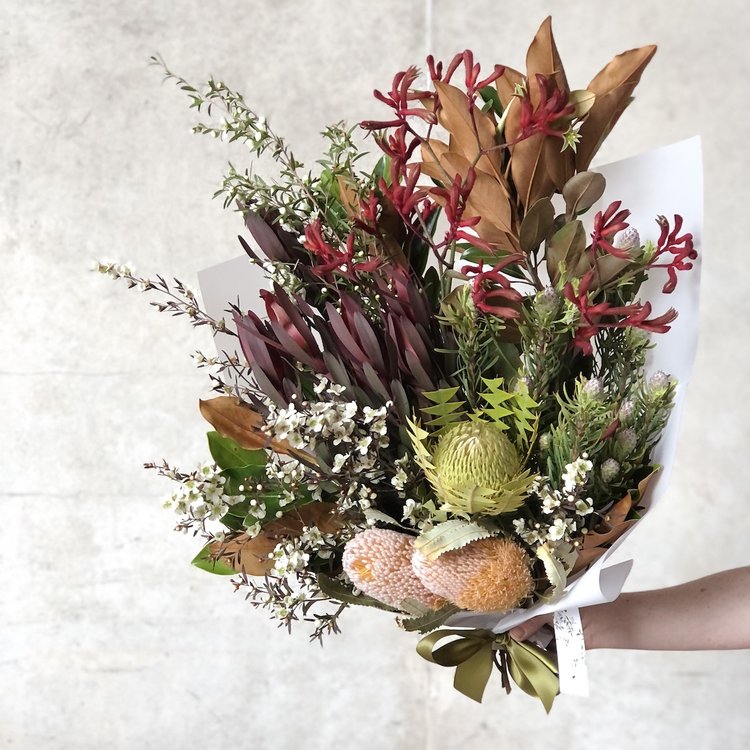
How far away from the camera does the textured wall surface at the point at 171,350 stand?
6.27 ft

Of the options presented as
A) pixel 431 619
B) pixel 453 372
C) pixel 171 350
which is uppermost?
pixel 171 350

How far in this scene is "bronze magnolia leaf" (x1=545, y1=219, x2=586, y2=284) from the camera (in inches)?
27.1

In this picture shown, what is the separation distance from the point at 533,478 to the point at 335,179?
33 centimetres

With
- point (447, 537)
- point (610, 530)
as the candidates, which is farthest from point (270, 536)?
point (610, 530)

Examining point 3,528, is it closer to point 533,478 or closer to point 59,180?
point 59,180

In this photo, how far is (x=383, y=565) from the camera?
68 centimetres

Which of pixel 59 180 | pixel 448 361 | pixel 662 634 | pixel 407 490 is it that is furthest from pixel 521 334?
pixel 59 180

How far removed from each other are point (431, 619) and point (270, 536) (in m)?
0.17

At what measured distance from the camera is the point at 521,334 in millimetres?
702

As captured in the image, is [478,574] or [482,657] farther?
[482,657]

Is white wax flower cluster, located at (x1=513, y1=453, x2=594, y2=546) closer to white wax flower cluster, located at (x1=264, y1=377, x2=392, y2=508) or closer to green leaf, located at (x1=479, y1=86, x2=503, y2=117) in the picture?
white wax flower cluster, located at (x1=264, y1=377, x2=392, y2=508)

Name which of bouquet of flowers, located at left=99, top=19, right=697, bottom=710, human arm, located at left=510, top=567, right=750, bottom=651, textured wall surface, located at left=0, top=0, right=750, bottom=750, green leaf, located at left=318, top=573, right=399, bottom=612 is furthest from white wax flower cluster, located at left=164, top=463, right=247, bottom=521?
textured wall surface, located at left=0, top=0, right=750, bottom=750

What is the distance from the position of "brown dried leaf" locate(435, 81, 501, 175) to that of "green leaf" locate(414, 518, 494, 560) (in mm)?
299

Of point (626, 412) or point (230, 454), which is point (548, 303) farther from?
point (230, 454)
